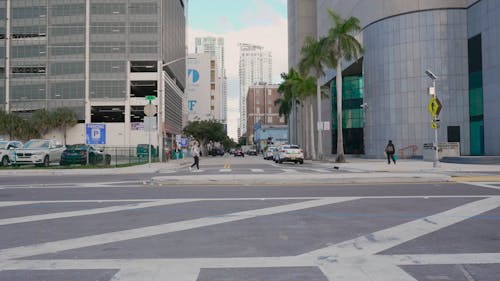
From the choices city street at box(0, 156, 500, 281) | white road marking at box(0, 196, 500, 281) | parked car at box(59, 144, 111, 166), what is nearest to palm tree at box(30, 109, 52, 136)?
parked car at box(59, 144, 111, 166)

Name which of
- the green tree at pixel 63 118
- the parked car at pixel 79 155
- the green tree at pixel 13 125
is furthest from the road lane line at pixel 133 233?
the green tree at pixel 13 125

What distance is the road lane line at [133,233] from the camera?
6.49 meters

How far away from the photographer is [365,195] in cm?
1302

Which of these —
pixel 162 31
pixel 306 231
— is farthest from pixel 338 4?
pixel 306 231

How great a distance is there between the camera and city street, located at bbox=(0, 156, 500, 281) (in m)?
5.43

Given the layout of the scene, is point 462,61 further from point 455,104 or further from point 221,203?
point 221,203

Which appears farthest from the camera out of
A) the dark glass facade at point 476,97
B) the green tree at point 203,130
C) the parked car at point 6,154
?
the green tree at point 203,130

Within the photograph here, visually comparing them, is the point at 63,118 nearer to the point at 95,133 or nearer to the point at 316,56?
the point at 316,56

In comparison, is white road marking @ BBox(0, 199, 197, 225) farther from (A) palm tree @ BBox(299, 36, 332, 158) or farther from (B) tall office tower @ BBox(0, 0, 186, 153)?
(B) tall office tower @ BBox(0, 0, 186, 153)

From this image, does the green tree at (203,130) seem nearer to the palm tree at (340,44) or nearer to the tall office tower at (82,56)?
the tall office tower at (82,56)

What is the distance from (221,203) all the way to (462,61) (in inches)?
1571

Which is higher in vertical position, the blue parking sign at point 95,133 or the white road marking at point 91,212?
the blue parking sign at point 95,133

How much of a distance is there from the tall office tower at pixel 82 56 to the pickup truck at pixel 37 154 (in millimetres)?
43819

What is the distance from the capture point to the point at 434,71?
1738 inches
